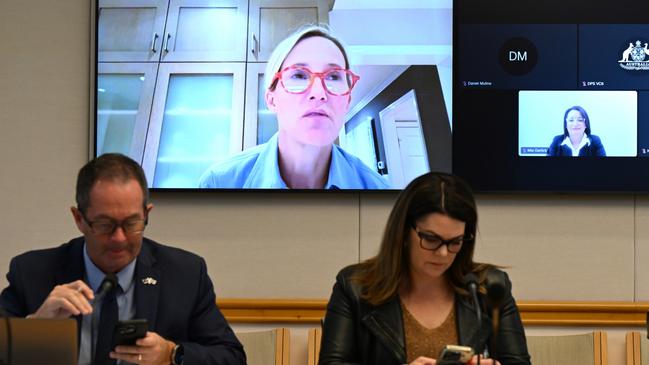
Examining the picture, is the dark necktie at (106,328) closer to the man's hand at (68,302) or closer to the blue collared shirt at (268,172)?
the man's hand at (68,302)

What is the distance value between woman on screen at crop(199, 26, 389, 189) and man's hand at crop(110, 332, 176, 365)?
69.9 inches

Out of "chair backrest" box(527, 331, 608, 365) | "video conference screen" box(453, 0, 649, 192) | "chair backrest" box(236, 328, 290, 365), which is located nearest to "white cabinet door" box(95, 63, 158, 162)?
"chair backrest" box(236, 328, 290, 365)

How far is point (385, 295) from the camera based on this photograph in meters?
2.86

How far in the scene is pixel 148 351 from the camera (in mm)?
2475

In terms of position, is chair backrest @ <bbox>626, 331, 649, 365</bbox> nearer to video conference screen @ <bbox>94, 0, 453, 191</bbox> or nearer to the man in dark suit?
video conference screen @ <bbox>94, 0, 453, 191</bbox>

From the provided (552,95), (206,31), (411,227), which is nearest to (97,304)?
(411,227)

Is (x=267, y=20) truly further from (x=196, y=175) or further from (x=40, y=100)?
(x=40, y=100)

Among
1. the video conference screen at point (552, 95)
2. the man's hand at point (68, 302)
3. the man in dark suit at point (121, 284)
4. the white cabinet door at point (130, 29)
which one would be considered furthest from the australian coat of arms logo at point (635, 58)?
the man's hand at point (68, 302)

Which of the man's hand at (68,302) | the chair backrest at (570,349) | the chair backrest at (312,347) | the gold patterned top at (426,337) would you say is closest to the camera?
the man's hand at (68,302)

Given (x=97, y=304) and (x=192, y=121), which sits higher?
(x=192, y=121)

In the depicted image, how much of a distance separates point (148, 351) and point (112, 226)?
37cm

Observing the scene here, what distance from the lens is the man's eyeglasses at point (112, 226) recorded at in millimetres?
2572

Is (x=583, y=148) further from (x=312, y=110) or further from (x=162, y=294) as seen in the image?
(x=162, y=294)

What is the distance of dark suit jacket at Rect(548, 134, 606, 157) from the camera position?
13.8 feet
